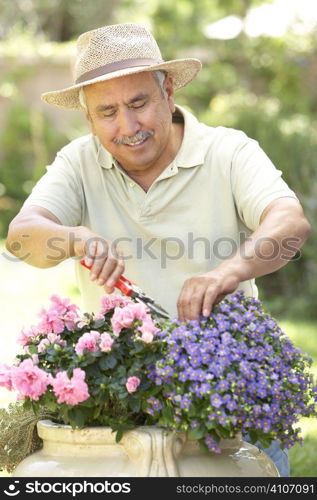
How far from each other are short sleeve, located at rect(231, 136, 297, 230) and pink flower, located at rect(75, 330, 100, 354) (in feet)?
2.74

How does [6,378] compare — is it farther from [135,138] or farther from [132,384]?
[135,138]

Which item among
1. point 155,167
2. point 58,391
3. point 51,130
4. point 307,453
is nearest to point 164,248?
point 155,167

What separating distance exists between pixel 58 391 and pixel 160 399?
0.95ft

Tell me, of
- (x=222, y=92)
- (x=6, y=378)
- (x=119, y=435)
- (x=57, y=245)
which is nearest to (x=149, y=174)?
(x=57, y=245)

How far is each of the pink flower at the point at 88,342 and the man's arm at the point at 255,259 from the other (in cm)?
28

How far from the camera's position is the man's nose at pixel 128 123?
2914 millimetres

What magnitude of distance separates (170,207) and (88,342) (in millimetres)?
945

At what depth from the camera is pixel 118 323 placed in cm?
236

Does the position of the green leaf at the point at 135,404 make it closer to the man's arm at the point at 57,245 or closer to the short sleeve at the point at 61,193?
the man's arm at the point at 57,245

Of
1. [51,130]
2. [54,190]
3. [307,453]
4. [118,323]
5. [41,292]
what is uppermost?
[51,130]

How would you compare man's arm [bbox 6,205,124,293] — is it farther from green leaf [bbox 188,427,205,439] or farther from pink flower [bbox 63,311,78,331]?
green leaf [bbox 188,427,205,439]

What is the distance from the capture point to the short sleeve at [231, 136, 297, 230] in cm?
286

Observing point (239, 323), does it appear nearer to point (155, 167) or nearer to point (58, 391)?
point (58, 391)

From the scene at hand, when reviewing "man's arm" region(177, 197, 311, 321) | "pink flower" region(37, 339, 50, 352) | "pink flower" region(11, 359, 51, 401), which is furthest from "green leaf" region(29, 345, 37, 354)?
"man's arm" region(177, 197, 311, 321)
